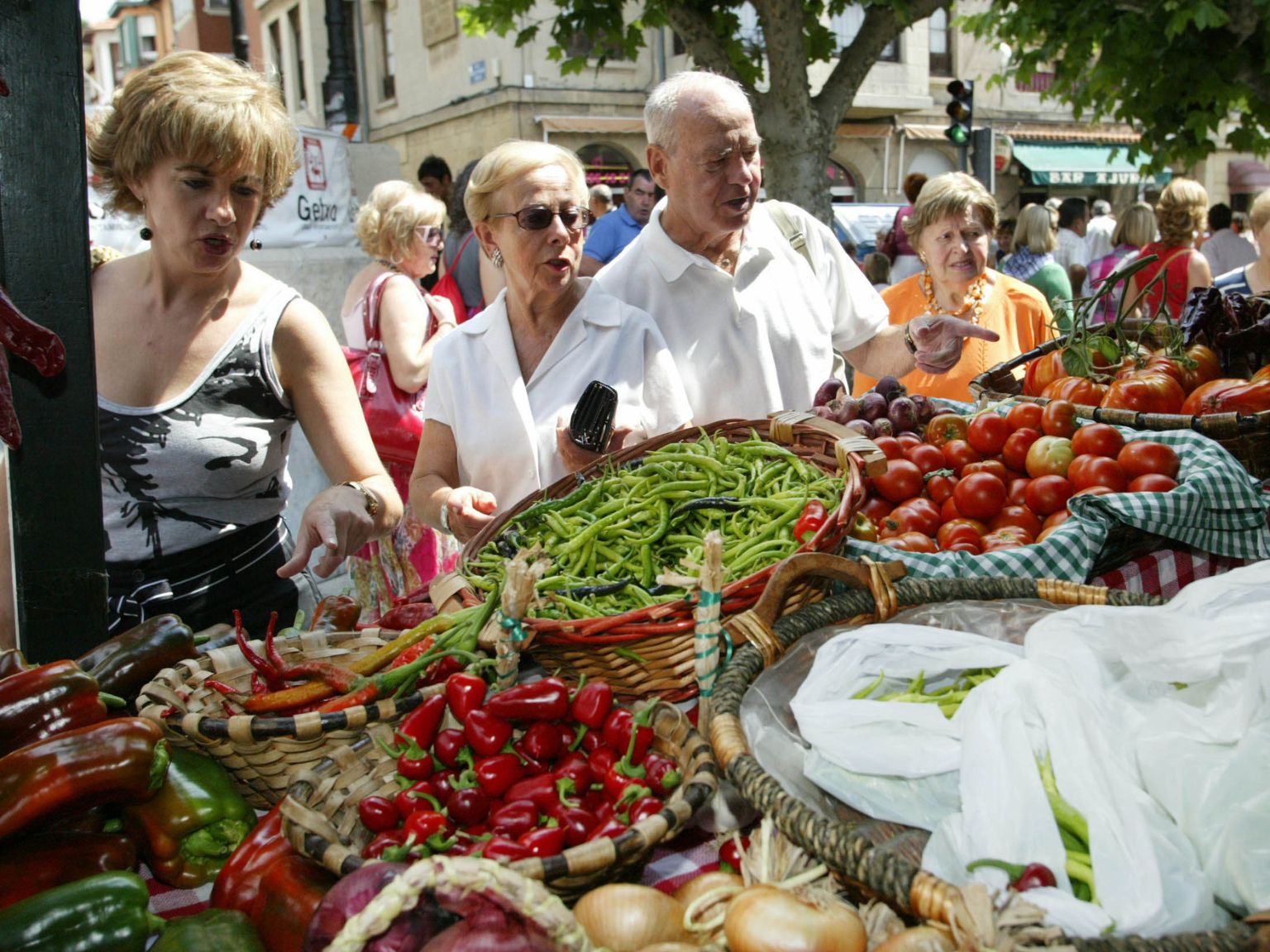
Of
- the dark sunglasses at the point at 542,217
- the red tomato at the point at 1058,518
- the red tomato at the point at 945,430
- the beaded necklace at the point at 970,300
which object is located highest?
the dark sunglasses at the point at 542,217

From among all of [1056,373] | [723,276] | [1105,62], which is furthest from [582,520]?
[1105,62]

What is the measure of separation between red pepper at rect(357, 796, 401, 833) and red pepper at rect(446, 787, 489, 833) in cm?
8

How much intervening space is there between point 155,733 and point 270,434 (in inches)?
50.0

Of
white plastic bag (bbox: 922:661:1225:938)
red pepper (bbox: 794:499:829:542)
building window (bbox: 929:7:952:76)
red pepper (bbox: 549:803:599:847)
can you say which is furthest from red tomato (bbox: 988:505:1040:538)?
building window (bbox: 929:7:952:76)

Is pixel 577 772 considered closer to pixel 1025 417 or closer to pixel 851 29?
pixel 1025 417

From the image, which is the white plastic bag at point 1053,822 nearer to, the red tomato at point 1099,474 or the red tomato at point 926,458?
the red tomato at point 1099,474

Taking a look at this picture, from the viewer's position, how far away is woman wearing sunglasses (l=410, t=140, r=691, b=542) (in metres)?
3.06

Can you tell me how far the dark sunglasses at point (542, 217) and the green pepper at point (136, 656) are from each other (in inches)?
61.1

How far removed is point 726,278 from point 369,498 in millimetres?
1502

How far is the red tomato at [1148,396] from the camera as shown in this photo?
2877 millimetres

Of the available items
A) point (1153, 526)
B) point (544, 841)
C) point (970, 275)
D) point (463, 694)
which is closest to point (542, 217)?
point (463, 694)

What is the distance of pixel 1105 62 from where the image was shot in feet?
32.7

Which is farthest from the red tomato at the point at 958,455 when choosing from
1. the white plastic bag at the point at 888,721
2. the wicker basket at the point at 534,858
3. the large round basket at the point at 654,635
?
the wicker basket at the point at 534,858

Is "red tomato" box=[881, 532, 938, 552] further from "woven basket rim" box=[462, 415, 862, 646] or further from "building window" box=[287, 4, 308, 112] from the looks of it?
"building window" box=[287, 4, 308, 112]
